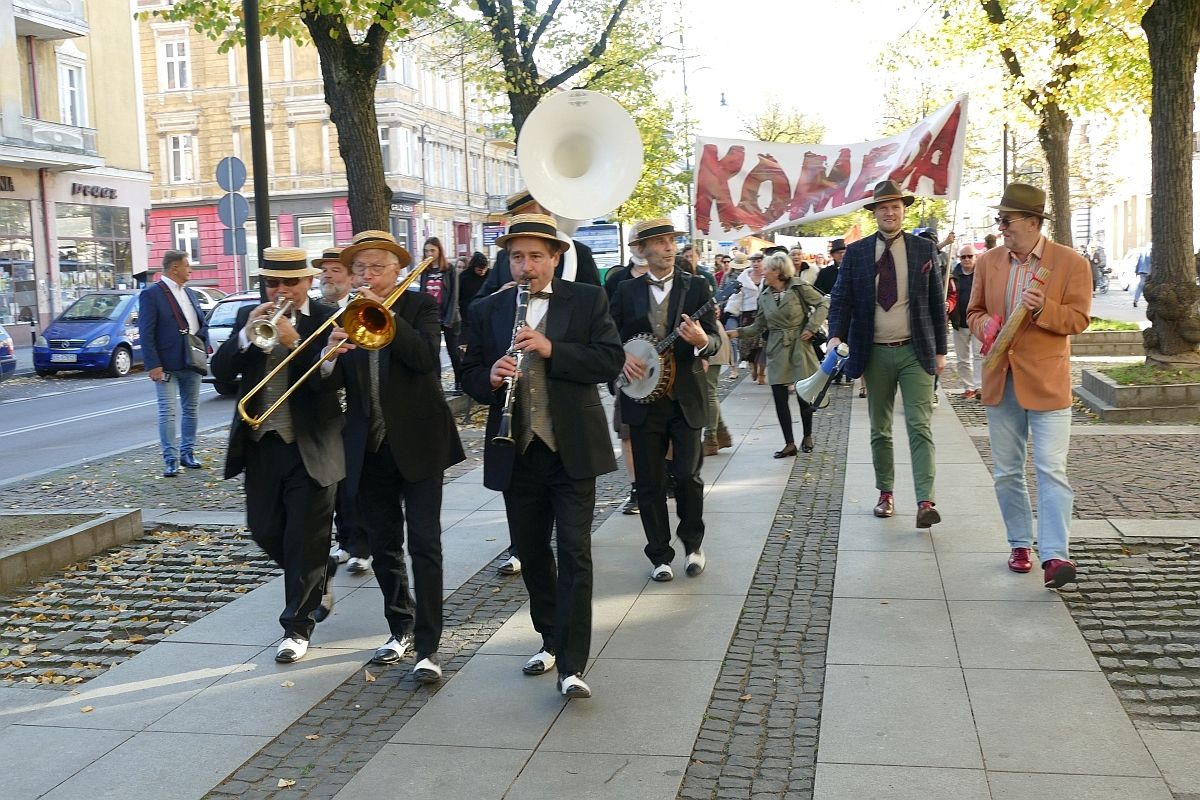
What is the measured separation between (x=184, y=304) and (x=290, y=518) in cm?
620

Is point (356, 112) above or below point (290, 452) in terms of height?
above

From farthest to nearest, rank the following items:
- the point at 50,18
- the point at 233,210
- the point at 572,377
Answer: the point at 50,18 → the point at 233,210 → the point at 572,377

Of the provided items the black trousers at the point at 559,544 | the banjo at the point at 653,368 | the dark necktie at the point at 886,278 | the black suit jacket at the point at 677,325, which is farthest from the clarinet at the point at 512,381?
the dark necktie at the point at 886,278

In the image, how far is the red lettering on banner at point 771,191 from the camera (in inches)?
469

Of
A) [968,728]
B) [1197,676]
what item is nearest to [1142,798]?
[968,728]

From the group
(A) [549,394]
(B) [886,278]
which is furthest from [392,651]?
(B) [886,278]

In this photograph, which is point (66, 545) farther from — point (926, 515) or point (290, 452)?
point (926, 515)

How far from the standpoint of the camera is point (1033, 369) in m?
6.50

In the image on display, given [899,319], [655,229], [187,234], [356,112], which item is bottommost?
[899,319]

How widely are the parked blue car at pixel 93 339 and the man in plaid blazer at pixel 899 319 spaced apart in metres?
18.7

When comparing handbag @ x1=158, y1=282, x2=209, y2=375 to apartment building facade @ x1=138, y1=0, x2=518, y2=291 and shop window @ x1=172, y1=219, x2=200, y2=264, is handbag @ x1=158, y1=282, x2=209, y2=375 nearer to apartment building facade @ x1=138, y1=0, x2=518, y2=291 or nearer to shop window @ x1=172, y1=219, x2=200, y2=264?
apartment building facade @ x1=138, y1=0, x2=518, y2=291

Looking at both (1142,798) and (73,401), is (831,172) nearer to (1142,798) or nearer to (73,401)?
(1142,798)

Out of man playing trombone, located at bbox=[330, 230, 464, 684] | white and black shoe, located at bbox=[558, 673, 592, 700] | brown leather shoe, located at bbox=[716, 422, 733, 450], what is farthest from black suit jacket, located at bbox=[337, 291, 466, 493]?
brown leather shoe, located at bbox=[716, 422, 733, 450]

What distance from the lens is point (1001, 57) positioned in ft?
67.7
